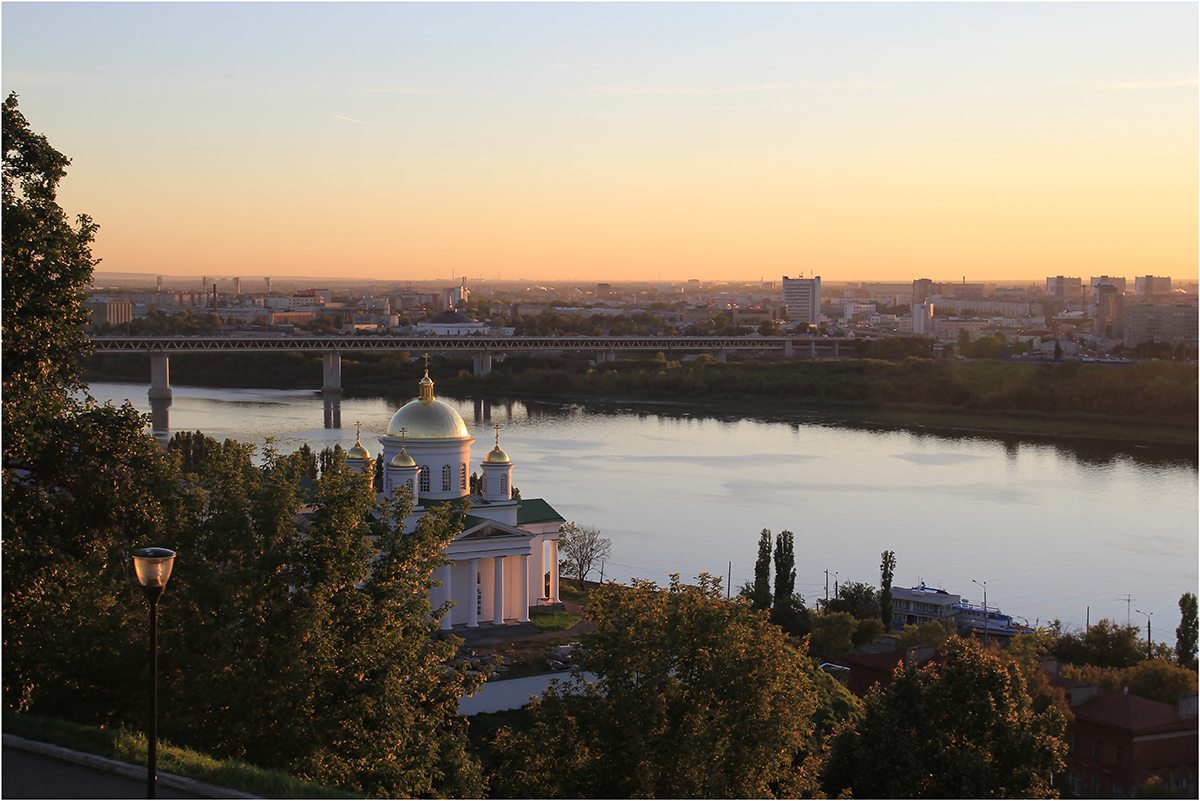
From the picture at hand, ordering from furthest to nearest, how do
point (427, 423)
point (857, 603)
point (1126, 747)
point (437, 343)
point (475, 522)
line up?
point (437, 343)
point (857, 603)
point (427, 423)
point (475, 522)
point (1126, 747)

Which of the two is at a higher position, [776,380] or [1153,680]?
[776,380]

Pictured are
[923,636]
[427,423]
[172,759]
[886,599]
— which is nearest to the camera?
[172,759]

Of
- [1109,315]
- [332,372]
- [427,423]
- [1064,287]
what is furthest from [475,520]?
[1064,287]

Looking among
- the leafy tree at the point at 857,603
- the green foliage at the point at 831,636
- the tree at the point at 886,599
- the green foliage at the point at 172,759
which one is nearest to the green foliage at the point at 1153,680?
the green foliage at the point at 831,636

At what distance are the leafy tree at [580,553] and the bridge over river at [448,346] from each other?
18.7 m

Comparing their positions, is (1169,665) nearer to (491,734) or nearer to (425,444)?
(491,734)

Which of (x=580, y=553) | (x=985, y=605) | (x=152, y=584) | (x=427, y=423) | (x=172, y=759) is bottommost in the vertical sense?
(x=985, y=605)

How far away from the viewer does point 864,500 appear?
1809 cm

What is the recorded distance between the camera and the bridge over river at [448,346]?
31625mm

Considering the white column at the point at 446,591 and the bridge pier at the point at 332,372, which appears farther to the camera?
the bridge pier at the point at 332,372

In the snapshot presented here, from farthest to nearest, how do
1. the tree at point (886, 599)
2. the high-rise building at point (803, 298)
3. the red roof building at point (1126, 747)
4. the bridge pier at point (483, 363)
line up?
the high-rise building at point (803, 298) → the bridge pier at point (483, 363) → the tree at point (886, 599) → the red roof building at point (1126, 747)

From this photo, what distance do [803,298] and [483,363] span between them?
172ft

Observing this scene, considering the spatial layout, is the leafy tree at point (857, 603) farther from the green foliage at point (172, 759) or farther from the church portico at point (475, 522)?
the green foliage at point (172, 759)

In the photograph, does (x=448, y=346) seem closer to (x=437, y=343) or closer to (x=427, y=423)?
(x=437, y=343)
